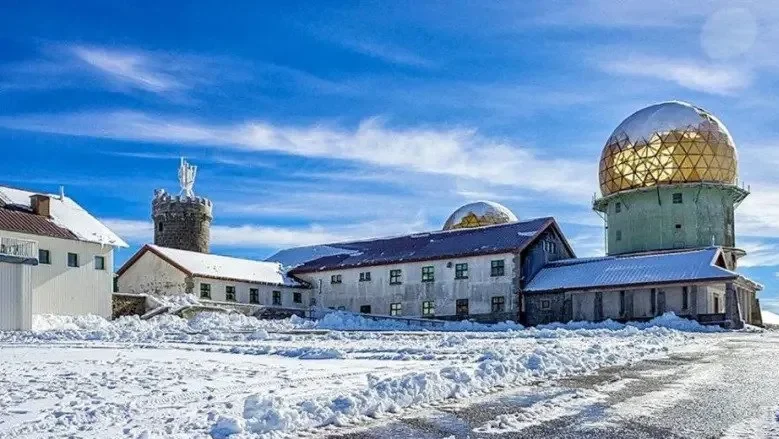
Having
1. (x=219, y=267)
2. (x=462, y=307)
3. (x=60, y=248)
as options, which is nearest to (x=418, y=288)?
(x=462, y=307)

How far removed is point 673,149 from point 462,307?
17.3m

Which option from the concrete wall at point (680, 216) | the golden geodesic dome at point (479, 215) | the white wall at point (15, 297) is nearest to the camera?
the white wall at point (15, 297)

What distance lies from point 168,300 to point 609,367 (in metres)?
31.3

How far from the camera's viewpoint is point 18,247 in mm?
29984

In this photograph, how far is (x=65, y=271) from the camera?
1337 inches

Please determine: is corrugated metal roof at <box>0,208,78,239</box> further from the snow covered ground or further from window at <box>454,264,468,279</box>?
window at <box>454,264,468,279</box>

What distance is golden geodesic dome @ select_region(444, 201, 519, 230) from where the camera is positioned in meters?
62.5

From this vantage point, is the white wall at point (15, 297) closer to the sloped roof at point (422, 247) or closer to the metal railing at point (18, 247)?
the metal railing at point (18, 247)

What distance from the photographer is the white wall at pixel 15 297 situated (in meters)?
28.0

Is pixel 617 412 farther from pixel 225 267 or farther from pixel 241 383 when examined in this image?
pixel 225 267

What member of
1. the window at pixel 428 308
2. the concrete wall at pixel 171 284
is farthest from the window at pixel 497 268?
the concrete wall at pixel 171 284

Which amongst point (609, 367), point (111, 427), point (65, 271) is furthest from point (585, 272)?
point (111, 427)

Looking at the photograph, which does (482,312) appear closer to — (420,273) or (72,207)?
(420,273)

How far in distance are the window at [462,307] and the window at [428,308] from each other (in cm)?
162
